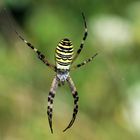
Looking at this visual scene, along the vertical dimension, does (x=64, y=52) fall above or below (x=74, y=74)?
above

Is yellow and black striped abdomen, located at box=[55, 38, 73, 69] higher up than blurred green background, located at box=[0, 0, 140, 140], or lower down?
higher up

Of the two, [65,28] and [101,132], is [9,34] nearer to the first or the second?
[65,28]

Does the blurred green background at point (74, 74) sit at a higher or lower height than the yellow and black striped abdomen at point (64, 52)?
lower

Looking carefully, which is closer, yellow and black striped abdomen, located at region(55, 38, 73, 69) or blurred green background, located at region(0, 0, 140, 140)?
yellow and black striped abdomen, located at region(55, 38, 73, 69)

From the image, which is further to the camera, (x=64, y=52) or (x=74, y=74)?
(x=74, y=74)
